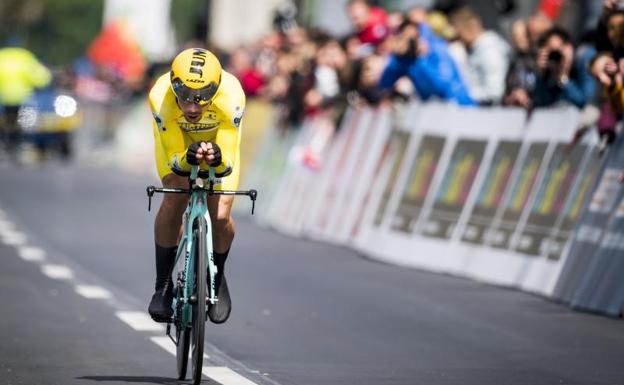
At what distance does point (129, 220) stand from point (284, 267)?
583cm

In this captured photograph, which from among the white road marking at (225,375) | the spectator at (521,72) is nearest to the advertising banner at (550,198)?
the spectator at (521,72)

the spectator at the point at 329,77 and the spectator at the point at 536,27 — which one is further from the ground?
the spectator at the point at 536,27

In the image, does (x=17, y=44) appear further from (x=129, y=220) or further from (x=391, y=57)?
(x=391, y=57)

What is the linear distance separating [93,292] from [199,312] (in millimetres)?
5531

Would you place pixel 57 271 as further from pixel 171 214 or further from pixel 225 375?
pixel 225 375

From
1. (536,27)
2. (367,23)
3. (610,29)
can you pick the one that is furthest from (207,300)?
(367,23)

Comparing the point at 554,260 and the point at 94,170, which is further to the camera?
the point at 94,170

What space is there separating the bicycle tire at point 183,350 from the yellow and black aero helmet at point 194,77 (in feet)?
4.04

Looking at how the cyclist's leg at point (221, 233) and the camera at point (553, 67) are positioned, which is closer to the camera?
the cyclist's leg at point (221, 233)

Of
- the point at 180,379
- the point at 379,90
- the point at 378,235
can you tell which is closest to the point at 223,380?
the point at 180,379

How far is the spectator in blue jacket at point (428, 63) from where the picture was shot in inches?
767

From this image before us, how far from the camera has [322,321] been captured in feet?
45.1

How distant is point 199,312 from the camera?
32.3ft

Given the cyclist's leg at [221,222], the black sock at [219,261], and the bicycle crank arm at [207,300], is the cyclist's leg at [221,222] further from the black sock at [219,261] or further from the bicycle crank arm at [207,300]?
the bicycle crank arm at [207,300]
